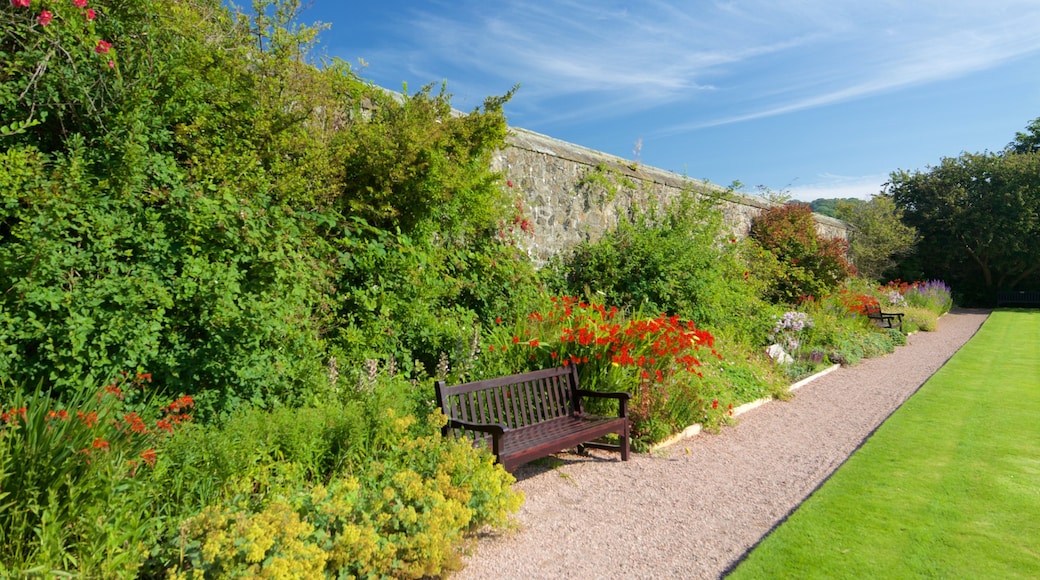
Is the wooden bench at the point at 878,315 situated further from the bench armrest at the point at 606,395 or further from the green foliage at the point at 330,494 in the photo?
the green foliage at the point at 330,494

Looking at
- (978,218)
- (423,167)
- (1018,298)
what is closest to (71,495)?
(423,167)

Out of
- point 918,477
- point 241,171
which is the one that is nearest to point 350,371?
point 241,171

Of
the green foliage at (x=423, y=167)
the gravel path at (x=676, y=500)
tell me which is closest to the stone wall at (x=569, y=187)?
the green foliage at (x=423, y=167)

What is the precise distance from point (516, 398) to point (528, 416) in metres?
0.23

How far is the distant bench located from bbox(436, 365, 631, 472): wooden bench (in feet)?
90.1

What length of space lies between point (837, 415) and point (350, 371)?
5191 mm

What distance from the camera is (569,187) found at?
8.83 m

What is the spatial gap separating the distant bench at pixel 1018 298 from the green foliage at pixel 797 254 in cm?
1665

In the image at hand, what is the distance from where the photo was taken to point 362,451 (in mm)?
Answer: 3785

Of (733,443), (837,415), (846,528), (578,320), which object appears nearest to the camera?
(846,528)

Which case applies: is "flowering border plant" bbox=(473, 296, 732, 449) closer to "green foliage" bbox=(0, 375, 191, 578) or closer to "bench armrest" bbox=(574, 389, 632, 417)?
"bench armrest" bbox=(574, 389, 632, 417)

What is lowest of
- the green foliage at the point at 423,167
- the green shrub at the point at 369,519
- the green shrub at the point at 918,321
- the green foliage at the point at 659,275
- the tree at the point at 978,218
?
the green shrub at the point at 369,519

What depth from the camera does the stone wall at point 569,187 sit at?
320 inches

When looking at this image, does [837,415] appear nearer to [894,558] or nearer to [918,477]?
[918,477]
